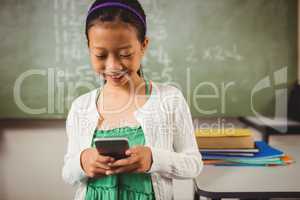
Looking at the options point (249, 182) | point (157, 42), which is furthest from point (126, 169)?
point (157, 42)

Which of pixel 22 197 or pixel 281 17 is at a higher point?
pixel 281 17

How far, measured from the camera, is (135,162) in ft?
2.25

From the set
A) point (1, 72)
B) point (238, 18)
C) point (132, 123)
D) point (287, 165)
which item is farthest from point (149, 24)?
point (132, 123)

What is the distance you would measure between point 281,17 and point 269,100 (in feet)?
1.52

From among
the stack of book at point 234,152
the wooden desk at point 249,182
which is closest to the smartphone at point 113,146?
the wooden desk at point 249,182

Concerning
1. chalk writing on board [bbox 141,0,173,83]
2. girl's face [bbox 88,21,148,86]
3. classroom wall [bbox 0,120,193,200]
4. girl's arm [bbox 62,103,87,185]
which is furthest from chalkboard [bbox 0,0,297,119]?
girl's face [bbox 88,21,148,86]

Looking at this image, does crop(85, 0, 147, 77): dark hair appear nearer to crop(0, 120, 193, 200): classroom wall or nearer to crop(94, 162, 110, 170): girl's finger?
crop(94, 162, 110, 170): girl's finger

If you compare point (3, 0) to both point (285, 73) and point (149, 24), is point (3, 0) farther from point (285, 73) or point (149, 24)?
point (285, 73)

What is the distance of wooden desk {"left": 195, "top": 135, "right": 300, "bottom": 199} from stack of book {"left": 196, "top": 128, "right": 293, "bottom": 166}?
4 cm

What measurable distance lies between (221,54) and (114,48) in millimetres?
1365

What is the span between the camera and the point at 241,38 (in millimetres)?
1938

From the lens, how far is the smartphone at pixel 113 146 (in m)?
0.63

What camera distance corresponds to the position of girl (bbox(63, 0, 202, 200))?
2.28ft

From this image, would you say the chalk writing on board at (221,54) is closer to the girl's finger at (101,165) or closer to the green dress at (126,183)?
the green dress at (126,183)
